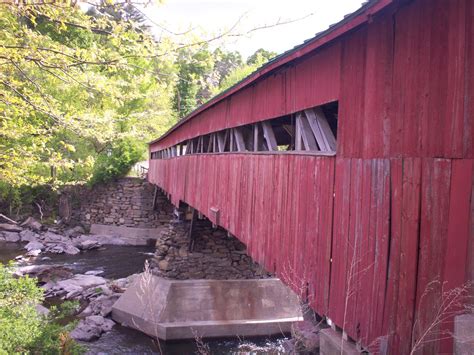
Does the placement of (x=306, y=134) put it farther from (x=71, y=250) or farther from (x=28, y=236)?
(x=28, y=236)

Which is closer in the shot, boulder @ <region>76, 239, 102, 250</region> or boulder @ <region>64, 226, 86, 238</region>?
boulder @ <region>76, 239, 102, 250</region>

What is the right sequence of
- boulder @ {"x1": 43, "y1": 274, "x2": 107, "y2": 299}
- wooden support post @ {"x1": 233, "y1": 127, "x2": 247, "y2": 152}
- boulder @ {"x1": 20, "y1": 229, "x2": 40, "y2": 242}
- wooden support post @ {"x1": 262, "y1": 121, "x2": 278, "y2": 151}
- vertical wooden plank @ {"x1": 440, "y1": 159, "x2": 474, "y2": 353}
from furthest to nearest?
boulder @ {"x1": 20, "y1": 229, "x2": 40, "y2": 242} → boulder @ {"x1": 43, "y1": 274, "x2": 107, "y2": 299} → wooden support post @ {"x1": 233, "y1": 127, "x2": 247, "y2": 152} → wooden support post @ {"x1": 262, "y1": 121, "x2": 278, "y2": 151} → vertical wooden plank @ {"x1": 440, "y1": 159, "x2": 474, "y2": 353}

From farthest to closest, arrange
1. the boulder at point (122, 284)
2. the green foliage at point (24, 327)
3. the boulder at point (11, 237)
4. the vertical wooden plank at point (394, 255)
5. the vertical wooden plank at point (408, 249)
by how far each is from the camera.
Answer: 1. the boulder at point (11, 237)
2. the boulder at point (122, 284)
3. the green foliage at point (24, 327)
4. the vertical wooden plank at point (394, 255)
5. the vertical wooden plank at point (408, 249)

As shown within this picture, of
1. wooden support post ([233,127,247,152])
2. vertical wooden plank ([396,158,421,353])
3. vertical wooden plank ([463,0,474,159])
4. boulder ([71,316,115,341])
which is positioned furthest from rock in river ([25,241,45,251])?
vertical wooden plank ([463,0,474,159])

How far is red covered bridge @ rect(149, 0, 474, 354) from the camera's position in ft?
7.53

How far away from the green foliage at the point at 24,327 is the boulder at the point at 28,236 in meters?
14.8

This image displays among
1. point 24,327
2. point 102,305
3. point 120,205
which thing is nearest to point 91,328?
point 102,305

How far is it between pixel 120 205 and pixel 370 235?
74.0 ft

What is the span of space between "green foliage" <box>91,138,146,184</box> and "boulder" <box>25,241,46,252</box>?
612 centimetres

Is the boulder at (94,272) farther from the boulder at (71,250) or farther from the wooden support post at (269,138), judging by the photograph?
the wooden support post at (269,138)

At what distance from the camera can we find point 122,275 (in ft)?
50.5

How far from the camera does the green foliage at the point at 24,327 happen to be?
A: 548 centimetres

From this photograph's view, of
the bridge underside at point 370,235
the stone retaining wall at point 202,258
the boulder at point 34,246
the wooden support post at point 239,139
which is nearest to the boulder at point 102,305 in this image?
the stone retaining wall at point 202,258

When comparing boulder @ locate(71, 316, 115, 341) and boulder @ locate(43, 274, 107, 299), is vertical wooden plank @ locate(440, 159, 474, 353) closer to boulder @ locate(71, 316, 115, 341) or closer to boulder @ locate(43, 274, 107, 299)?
boulder @ locate(71, 316, 115, 341)
